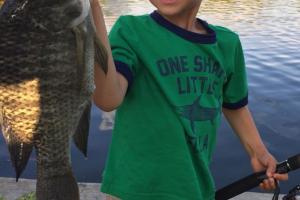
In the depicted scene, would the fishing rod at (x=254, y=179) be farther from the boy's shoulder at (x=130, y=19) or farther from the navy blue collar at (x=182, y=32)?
the boy's shoulder at (x=130, y=19)

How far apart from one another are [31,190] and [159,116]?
102 inches

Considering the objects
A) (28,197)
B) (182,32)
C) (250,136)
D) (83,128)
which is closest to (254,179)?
(250,136)

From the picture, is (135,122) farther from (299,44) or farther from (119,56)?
(299,44)

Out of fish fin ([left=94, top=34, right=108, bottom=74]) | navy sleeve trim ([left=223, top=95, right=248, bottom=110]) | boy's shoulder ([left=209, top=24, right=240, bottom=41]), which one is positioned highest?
fish fin ([left=94, top=34, right=108, bottom=74])

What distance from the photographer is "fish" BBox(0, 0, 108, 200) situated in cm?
169

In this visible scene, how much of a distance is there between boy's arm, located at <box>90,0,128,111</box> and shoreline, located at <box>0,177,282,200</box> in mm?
2463

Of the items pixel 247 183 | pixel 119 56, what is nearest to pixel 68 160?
pixel 119 56

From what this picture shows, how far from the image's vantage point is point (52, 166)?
188 cm

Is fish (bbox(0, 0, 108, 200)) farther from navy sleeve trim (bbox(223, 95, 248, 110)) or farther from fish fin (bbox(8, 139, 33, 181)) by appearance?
navy sleeve trim (bbox(223, 95, 248, 110))

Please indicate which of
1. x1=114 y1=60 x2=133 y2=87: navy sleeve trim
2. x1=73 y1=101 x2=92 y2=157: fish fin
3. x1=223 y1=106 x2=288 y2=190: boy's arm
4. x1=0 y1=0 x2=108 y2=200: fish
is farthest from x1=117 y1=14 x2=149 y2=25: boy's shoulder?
x1=223 y1=106 x2=288 y2=190: boy's arm

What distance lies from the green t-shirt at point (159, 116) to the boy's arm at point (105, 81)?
0.81ft

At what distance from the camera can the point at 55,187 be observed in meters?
1.88

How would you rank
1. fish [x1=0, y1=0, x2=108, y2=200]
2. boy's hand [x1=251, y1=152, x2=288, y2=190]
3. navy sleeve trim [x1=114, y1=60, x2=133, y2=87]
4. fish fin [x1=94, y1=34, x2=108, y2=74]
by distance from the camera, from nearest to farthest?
fish [x1=0, y1=0, x2=108, y2=200]
fish fin [x1=94, y1=34, x2=108, y2=74]
navy sleeve trim [x1=114, y1=60, x2=133, y2=87]
boy's hand [x1=251, y1=152, x2=288, y2=190]

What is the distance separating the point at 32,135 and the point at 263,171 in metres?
1.87
